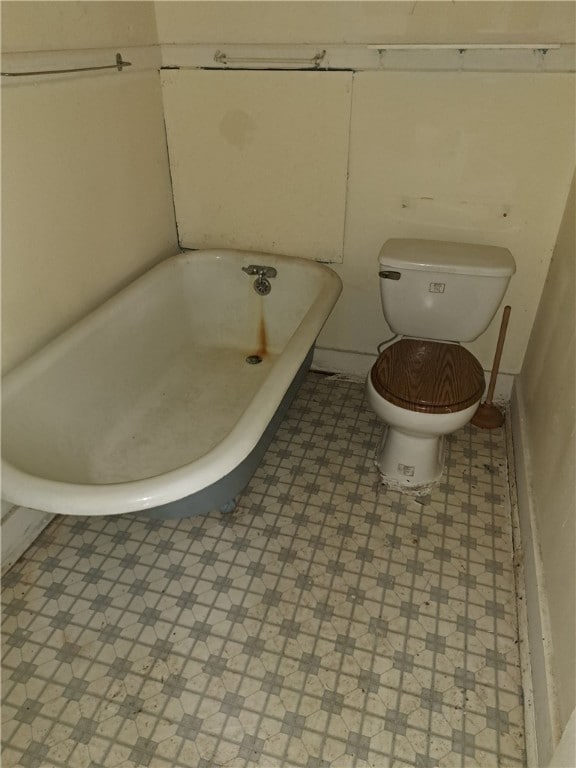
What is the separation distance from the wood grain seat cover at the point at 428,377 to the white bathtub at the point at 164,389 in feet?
0.92

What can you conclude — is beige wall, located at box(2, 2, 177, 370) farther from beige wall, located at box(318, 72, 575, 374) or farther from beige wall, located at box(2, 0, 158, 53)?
beige wall, located at box(318, 72, 575, 374)

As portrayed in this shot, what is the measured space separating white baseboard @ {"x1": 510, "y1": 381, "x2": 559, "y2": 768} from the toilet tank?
0.51 meters

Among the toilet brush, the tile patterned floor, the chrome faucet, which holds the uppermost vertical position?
the chrome faucet

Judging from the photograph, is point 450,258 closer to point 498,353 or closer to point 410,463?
point 498,353

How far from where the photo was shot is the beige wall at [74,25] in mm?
1465

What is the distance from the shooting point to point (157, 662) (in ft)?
4.71

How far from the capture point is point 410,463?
76.0 inches

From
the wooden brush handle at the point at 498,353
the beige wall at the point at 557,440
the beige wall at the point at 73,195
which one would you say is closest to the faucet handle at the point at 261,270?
the beige wall at the point at 73,195

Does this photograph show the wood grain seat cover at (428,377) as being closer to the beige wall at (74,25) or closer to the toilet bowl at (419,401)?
the toilet bowl at (419,401)

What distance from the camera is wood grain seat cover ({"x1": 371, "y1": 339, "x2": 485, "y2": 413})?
1701 mm

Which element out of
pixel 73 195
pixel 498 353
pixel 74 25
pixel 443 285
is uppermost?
pixel 74 25

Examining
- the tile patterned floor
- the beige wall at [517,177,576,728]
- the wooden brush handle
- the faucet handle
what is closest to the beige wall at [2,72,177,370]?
the faucet handle

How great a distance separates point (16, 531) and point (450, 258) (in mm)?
1682

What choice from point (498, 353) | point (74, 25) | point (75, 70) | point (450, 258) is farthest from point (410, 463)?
point (74, 25)
